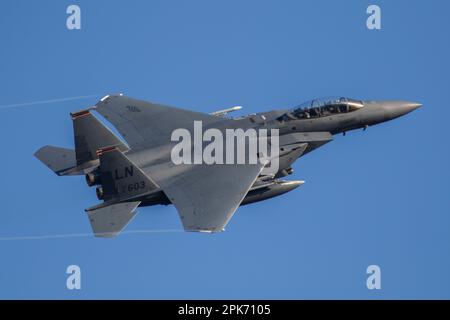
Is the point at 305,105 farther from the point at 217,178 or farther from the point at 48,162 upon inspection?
the point at 48,162

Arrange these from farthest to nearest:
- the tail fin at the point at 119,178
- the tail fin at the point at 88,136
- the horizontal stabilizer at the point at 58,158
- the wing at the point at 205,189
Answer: the horizontal stabilizer at the point at 58,158, the tail fin at the point at 88,136, the tail fin at the point at 119,178, the wing at the point at 205,189

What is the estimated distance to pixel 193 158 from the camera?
30953 millimetres

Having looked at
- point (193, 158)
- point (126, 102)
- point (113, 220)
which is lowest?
point (113, 220)

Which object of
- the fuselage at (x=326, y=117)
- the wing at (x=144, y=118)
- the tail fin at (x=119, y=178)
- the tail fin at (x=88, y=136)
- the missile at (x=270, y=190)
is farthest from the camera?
the wing at (x=144, y=118)

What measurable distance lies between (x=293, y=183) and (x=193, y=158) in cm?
338

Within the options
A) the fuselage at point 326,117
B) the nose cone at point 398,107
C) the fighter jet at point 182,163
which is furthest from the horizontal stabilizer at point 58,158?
the nose cone at point 398,107

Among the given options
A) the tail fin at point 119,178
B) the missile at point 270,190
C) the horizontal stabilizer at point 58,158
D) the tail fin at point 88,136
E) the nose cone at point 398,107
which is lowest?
the missile at point 270,190

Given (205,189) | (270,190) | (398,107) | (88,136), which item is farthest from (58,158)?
(398,107)

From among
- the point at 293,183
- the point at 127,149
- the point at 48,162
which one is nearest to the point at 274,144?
the point at 293,183

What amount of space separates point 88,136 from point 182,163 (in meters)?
3.16

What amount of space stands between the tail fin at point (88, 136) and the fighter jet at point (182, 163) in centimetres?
3

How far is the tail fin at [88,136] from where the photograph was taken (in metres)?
30.8

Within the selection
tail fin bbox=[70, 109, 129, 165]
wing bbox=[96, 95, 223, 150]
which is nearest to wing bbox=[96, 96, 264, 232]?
wing bbox=[96, 95, 223, 150]

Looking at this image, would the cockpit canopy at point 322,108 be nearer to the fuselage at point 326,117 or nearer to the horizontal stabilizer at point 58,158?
the fuselage at point 326,117
